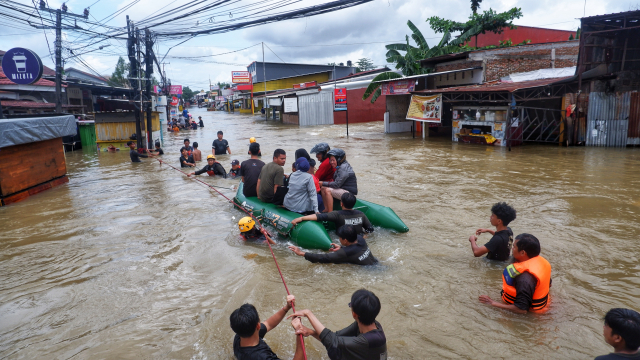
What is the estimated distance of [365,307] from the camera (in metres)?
2.73

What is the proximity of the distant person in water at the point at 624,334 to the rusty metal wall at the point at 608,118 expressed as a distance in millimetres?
15120

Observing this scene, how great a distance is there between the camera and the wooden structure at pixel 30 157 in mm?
9180

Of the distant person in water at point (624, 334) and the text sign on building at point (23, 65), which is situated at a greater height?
the text sign on building at point (23, 65)

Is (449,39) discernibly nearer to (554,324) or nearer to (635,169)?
(635,169)

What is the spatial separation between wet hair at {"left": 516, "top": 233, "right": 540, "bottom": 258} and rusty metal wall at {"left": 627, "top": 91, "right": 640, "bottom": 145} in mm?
14123

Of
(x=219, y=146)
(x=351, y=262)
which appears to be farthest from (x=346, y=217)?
(x=219, y=146)

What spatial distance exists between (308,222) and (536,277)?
3150 millimetres

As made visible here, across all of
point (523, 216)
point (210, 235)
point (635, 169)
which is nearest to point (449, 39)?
point (635, 169)

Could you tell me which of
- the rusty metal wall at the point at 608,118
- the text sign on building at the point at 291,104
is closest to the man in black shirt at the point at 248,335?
the rusty metal wall at the point at 608,118

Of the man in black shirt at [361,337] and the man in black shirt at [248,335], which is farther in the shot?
the man in black shirt at [248,335]

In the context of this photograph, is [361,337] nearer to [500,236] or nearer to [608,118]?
[500,236]

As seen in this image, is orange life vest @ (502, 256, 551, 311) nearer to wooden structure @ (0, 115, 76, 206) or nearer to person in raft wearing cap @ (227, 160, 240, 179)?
person in raft wearing cap @ (227, 160, 240, 179)

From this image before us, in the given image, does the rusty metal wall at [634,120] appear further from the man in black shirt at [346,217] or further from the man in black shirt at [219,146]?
the man in black shirt at [219,146]

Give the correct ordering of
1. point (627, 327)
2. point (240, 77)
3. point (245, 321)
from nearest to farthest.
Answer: point (627, 327)
point (245, 321)
point (240, 77)
